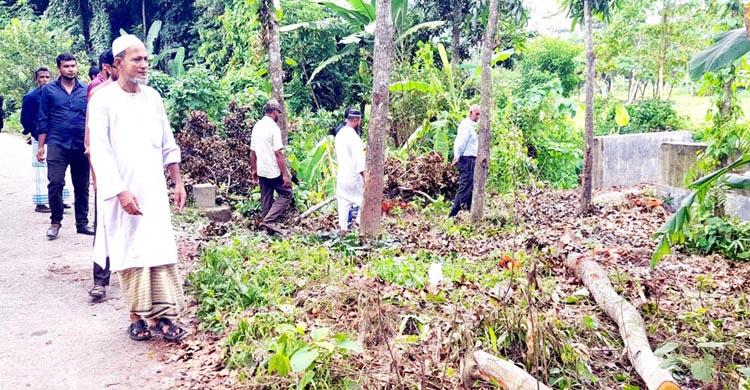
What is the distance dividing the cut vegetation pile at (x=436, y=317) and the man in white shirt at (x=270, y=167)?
921 mm

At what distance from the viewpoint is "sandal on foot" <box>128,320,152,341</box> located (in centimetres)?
463

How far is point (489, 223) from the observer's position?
959 centimetres

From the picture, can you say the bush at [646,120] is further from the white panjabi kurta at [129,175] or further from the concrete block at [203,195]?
the white panjabi kurta at [129,175]

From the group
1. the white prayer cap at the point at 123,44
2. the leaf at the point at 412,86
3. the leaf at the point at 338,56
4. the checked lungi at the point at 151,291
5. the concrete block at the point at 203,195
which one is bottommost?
the checked lungi at the point at 151,291

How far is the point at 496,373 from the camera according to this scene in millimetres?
3557

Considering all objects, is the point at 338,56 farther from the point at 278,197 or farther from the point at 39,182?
the point at 39,182

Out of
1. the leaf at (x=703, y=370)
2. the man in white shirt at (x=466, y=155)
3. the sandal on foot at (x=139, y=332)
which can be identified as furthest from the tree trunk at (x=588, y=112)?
the sandal on foot at (x=139, y=332)

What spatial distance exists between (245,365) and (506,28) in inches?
562

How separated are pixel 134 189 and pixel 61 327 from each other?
1306 mm

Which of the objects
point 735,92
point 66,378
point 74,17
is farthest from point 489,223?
point 74,17

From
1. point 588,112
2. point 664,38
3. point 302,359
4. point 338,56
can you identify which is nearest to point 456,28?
point 338,56

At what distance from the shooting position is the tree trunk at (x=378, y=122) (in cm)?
737

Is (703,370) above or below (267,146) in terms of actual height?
below

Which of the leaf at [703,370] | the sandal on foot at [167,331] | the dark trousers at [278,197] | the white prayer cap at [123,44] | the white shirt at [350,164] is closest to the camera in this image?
the leaf at [703,370]
